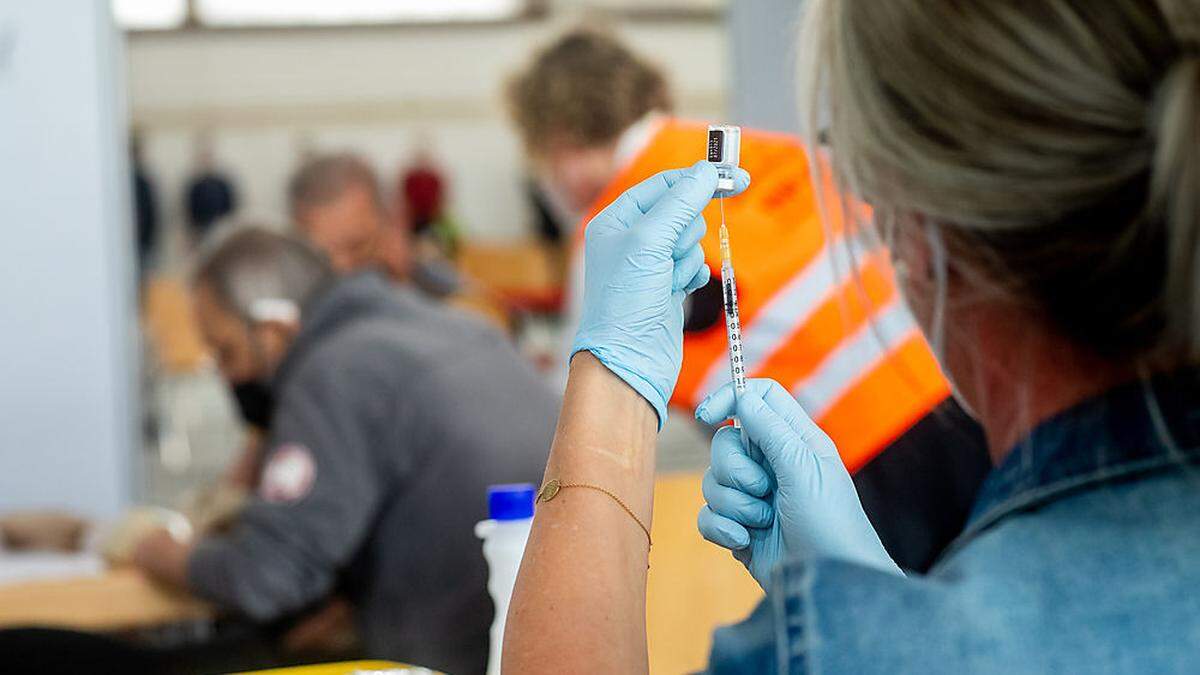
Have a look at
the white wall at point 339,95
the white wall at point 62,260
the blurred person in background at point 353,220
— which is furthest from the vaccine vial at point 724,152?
the white wall at point 339,95

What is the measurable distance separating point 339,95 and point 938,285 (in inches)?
310

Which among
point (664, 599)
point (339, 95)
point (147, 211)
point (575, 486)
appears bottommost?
point (147, 211)

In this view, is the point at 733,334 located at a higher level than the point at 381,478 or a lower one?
higher

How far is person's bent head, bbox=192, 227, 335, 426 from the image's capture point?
2090 mm

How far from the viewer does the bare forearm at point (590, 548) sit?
670mm

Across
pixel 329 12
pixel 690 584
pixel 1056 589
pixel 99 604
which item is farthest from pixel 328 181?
pixel 329 12

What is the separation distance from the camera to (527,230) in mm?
8562

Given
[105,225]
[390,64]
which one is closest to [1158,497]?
[105,225]

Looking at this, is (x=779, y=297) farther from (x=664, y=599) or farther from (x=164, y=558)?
(x=164, y=558)

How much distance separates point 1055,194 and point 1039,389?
105 mm

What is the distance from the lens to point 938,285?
2.09 ft

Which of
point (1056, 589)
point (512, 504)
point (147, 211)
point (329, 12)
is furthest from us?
point (329, 12)

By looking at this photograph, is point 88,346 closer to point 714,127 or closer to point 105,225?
point 105,225

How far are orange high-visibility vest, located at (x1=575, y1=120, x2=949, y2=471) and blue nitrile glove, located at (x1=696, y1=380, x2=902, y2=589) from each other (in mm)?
358
